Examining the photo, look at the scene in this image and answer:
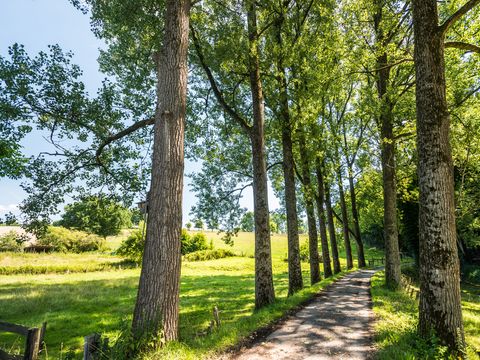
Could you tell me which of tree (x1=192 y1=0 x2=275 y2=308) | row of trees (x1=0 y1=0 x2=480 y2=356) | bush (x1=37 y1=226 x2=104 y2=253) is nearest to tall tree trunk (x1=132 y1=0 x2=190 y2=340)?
row of trees (x1=0 y1=0 x2=480 y2=356)

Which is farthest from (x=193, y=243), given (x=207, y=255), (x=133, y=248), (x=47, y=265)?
(x=47, y=265)

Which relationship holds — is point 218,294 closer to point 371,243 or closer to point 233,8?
point 233,8

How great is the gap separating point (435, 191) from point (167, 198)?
557 cm

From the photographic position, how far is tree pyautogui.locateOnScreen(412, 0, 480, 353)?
5.23 metres

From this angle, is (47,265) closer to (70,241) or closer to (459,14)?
(70,241)

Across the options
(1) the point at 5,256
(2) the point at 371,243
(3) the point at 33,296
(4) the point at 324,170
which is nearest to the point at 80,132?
(3) the point at 33,296

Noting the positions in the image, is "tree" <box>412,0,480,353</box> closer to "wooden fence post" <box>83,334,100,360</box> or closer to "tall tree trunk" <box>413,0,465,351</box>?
"tall tree trunk" <box>413,0,465,351</box>

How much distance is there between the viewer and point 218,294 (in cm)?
1781

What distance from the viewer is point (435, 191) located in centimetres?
552

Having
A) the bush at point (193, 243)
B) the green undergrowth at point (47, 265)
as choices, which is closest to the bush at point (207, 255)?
the bush at point (193, 243)

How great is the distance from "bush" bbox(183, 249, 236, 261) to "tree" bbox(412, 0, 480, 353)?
129ft

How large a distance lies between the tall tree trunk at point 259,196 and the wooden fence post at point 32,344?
646 centimetres

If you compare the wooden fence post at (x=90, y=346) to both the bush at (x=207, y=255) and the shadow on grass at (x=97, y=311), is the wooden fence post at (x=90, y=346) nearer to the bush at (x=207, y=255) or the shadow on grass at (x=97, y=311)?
the shadow on grass at (x=97, y=311)

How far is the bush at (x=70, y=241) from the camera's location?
139 feet
